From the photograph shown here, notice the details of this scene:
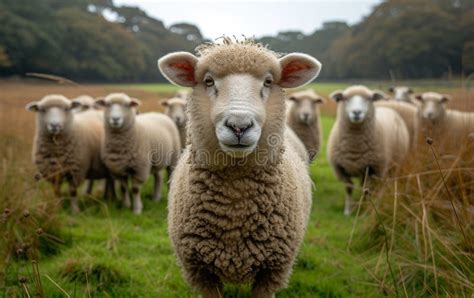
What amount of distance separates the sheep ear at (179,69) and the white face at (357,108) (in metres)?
3.48

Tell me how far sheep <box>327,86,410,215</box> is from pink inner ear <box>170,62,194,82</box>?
348 cm

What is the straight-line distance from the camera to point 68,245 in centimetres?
389

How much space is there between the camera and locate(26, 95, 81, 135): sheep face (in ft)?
17.5

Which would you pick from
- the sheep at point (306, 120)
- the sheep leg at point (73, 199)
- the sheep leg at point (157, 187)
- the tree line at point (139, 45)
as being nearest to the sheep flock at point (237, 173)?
the sheep leg at point (73, 199)

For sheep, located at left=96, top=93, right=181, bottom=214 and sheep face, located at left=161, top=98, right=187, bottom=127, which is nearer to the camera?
sheep, located at left=96, top=93, right=181, bottom=214

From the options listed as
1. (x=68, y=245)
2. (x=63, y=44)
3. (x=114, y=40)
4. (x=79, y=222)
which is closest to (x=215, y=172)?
(x=68, y=245)

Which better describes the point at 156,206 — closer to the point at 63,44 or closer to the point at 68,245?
the point at 68,245

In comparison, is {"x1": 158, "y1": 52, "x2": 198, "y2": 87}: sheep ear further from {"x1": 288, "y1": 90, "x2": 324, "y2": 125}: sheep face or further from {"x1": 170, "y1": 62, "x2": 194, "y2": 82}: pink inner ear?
{"x1": 288, "y1": 90, "x2": 324, "y2": 125}: sheep face

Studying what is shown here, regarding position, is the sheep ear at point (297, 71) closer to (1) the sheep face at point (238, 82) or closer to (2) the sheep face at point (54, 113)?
(1) the sheep face at point (238, 82)

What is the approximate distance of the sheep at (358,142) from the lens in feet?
18.1

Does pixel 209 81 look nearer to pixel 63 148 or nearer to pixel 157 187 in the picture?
pixel 63 148

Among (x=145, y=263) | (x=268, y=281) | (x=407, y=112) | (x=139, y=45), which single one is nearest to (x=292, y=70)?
(x=268, y=281)

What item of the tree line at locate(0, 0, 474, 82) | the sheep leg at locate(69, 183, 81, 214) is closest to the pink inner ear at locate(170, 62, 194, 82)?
the sheep leg at locate(69, 183, 81, 214)

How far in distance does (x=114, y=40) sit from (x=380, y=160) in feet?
119
